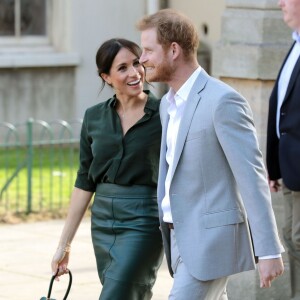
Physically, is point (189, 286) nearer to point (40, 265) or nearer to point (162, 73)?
point (162, 73)

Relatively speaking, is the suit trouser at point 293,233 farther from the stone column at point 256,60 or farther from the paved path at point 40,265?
the paved path at point 40,265

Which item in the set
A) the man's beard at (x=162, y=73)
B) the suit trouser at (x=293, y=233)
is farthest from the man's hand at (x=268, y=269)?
the suit trouser at (x=293, y=233)

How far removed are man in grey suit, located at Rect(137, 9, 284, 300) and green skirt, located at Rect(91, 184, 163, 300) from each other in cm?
53

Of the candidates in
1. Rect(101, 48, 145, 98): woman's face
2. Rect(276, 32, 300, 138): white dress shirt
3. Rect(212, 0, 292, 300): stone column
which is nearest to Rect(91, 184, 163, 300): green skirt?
Rect(101, 48, 145, 98): woman's face

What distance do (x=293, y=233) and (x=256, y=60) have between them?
1188 millimetres

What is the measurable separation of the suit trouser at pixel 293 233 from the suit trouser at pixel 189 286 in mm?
1302

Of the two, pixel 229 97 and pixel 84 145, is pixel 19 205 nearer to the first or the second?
pixel 84 145

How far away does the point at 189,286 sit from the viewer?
4.90 meters

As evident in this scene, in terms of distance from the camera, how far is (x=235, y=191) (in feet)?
16.2

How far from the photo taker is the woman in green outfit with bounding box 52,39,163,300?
18.3 feet

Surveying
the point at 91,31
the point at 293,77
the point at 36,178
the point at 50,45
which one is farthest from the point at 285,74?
the point at 50,45

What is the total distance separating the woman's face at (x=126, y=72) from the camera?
572 cm

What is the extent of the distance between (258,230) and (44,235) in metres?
5.24

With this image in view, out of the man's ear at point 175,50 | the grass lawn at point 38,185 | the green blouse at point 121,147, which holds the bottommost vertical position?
the grass lawn at point 38,185
